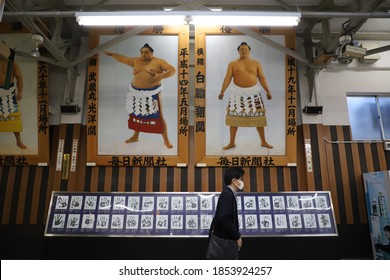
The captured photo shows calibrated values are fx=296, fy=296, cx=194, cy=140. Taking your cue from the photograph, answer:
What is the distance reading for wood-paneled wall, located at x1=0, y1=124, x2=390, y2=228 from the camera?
17.2ft

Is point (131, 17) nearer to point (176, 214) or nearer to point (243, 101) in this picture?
point (243, 101)

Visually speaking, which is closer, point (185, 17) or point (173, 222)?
point (185, 17)

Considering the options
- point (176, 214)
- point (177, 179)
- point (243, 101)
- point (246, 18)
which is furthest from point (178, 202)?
point (246, 18)

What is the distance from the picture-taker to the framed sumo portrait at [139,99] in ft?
17.3

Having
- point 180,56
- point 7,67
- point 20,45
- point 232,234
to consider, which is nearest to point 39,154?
point 7,67

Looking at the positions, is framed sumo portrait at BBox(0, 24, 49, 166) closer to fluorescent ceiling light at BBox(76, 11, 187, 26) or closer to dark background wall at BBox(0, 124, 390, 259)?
dark background wall at BBox(0, 124, 390, 259)

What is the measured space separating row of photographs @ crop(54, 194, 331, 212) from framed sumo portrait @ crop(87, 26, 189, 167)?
2.07 feet

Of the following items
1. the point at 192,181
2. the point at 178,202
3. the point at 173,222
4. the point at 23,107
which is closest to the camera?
the point at 173,222

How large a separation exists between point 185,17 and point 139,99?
204 centimetres

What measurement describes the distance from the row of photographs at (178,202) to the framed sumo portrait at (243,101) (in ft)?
2.06

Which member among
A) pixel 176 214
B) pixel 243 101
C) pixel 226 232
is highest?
pixel 243 101

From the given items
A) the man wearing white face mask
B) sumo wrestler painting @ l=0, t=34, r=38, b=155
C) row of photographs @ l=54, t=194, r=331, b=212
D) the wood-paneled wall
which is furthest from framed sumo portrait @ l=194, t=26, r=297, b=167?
sumo wrestler painting @ l=0, t=34, r=38, b=155

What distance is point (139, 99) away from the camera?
5348 millimetres

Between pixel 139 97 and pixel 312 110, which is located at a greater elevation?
pixel 139 97
